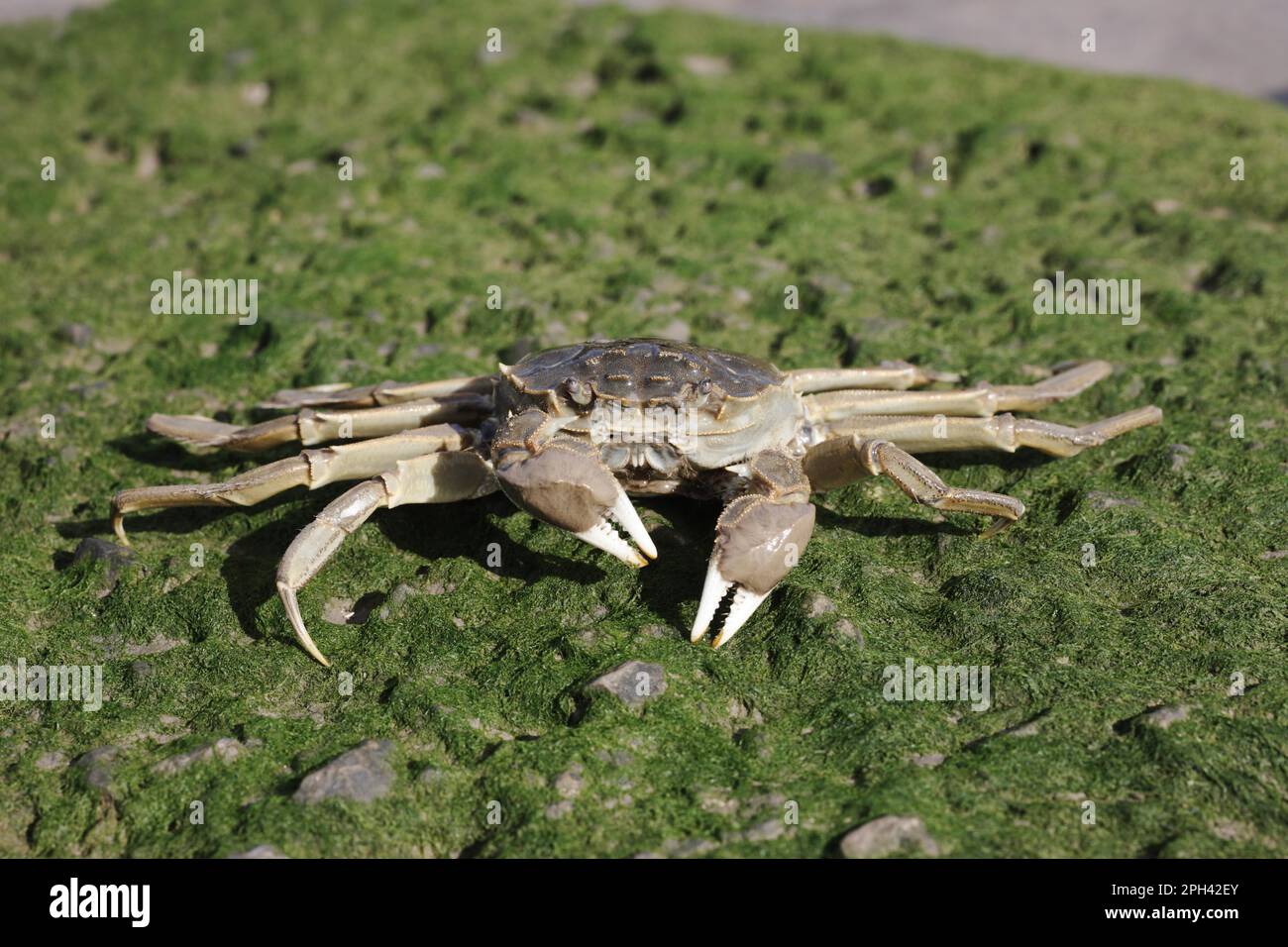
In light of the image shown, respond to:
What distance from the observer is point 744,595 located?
3939 millimetres

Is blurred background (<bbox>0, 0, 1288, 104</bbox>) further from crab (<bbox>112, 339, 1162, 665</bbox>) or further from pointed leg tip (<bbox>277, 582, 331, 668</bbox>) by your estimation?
pointed leg tip (<bbox>277, 582, 331, 668</bbox>)

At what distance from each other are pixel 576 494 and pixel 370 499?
0.82m

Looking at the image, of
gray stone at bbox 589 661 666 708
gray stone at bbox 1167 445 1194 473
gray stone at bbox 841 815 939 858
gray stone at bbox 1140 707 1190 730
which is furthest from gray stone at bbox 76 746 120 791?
gray stone at bbox 1167 445 1194 473

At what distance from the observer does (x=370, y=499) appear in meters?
4.37

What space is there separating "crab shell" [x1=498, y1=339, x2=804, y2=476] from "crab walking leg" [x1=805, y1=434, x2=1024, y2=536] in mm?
230

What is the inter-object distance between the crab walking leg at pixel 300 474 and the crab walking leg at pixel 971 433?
1601 mm

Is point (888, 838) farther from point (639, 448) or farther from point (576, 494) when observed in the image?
point (639, 448)

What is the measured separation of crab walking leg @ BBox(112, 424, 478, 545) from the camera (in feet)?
15.3

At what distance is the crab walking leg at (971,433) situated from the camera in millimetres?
4758

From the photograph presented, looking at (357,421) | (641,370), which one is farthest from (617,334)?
(641,370)

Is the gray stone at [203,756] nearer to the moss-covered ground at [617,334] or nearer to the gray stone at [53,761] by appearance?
the moss-covered ground at [617,334]

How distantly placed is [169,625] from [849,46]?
6562mm

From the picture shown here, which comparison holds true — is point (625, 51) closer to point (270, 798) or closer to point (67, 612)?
point (67, 612)
